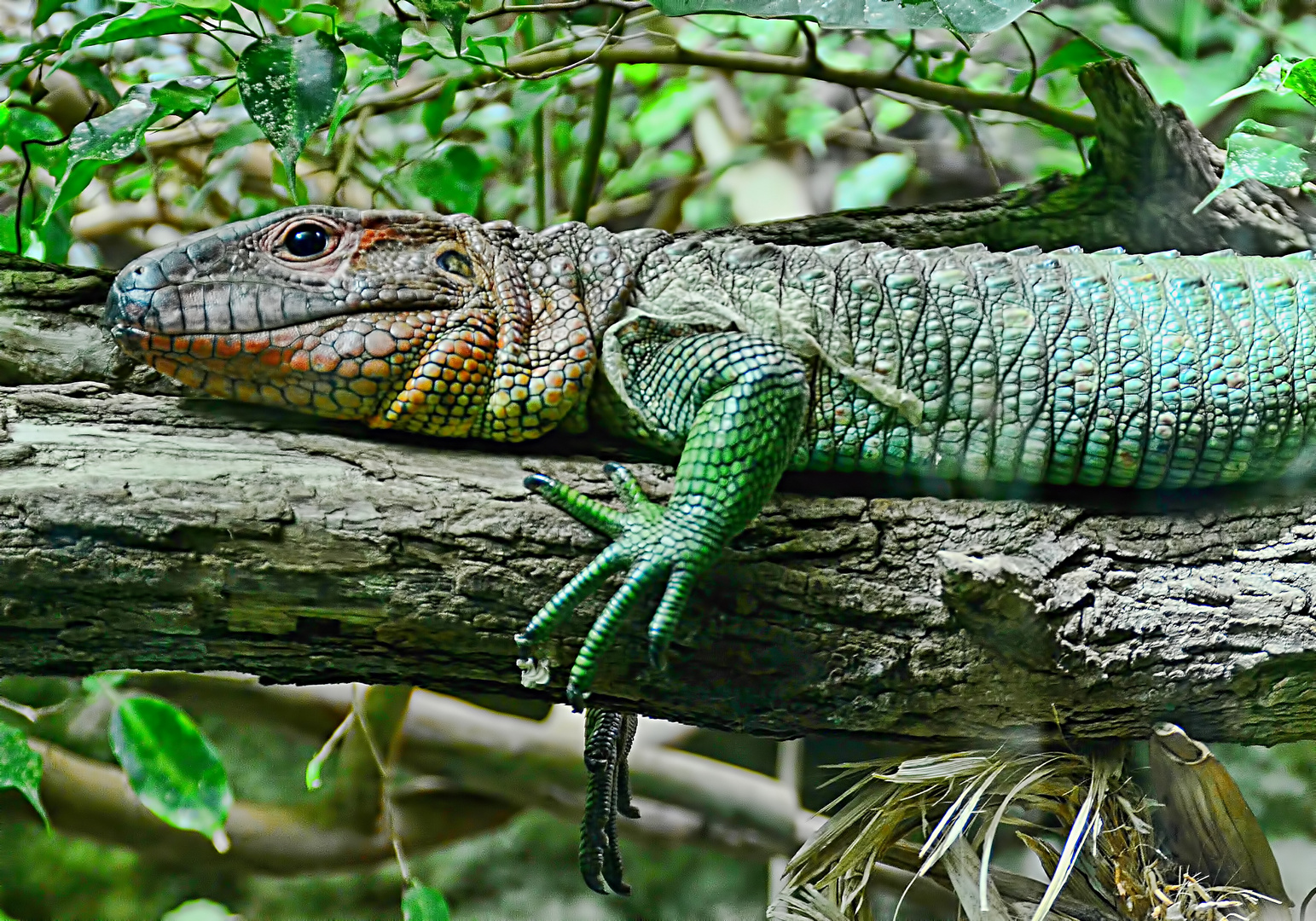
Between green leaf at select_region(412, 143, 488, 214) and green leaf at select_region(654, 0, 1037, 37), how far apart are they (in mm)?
2058

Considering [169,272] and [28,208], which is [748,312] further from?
[28,208]

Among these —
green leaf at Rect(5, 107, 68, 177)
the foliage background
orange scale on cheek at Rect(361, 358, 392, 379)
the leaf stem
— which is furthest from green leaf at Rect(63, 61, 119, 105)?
the leaf stem

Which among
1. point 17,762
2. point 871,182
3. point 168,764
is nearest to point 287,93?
point 168,764

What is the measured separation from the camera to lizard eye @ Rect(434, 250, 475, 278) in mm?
2869

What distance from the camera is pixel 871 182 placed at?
666cm

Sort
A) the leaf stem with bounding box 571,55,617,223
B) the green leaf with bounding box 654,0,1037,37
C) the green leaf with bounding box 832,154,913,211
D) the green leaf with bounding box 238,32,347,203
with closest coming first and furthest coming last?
the green leaf with bounding box 654,0,1037,37 < the green leaf with bounding box 238,32,347,203 < the leaf stem with bounding box 571,55,617,223 < the green leaf with bounding box 832,154,913,211

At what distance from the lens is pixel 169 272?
2648 mm

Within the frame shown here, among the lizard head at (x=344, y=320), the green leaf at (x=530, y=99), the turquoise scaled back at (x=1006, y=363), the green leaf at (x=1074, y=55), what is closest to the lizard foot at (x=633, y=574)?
the lizard head at (x=344, y=320)

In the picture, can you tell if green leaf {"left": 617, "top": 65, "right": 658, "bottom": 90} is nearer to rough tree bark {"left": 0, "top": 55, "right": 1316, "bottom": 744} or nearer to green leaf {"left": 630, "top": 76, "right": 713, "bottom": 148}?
green leaf {"left": 630, "top": 76, "right": 713, "bottom": 148}

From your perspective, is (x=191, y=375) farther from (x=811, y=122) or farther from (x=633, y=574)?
(x=811, y=122)

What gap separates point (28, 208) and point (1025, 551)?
3773 mm

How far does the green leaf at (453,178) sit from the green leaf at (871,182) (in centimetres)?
303

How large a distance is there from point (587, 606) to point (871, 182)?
4886mm

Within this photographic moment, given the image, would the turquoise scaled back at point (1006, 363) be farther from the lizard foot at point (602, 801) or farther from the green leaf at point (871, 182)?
the green leaf at point (871, 182)
